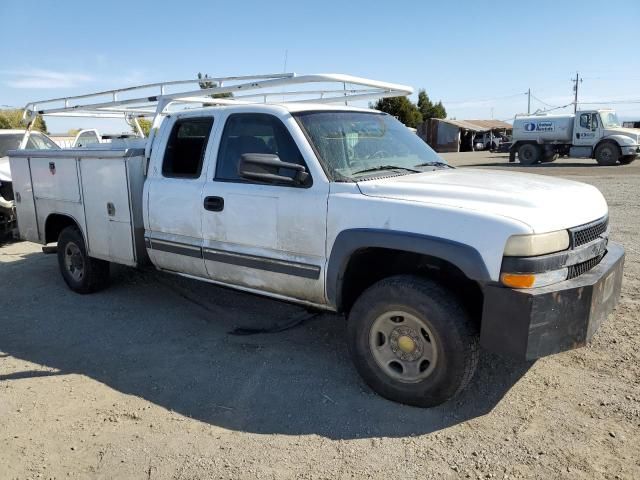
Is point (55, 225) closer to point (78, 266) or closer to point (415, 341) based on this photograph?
point (78, 266)

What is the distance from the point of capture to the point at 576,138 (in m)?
24.8

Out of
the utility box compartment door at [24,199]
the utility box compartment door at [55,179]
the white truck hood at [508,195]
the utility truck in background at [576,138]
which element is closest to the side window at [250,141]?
the white truck hood at [508,195]

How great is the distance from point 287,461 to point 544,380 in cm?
192

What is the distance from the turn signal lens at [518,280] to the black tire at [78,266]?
14.8 feet

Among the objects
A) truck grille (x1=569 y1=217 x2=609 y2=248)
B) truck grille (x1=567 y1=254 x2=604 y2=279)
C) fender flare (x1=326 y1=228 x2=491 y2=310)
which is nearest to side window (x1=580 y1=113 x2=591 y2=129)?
truck grille (x1=569 y1=217 x2=609 y2=248)

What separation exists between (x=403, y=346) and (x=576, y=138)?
2492 centimetres

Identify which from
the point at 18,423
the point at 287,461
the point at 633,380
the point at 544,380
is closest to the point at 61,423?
the point at 18,423

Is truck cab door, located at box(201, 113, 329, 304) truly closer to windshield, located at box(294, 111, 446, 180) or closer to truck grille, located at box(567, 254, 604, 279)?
windshield, located at box(294, 111, 446, 180)

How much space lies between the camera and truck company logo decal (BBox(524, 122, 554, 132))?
25.8 meters

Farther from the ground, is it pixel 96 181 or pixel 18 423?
pixel 96 181

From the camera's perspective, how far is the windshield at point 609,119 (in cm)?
2406

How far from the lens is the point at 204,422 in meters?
3.31

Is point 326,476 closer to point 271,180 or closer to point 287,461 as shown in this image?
point 287,461

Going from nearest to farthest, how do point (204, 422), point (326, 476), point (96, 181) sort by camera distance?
point (326, 476) → point (204, 422) → point (96, 181)
